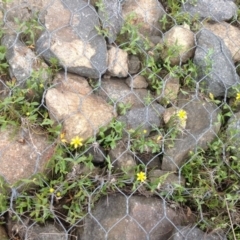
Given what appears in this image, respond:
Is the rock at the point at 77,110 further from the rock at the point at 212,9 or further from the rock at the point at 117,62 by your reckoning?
the rock at the point at 212,9

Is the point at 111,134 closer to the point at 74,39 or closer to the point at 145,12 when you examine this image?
the point at 74,39

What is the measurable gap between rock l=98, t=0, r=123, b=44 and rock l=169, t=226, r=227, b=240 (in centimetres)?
75

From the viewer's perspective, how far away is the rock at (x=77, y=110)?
154cm

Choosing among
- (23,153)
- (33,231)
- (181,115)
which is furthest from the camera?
(181,115)

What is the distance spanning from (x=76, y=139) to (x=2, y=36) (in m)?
0.49

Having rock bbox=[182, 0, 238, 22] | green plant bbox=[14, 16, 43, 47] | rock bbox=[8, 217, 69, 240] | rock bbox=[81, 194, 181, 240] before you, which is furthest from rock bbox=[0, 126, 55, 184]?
rock bbox=[182, 0, 238, 22]

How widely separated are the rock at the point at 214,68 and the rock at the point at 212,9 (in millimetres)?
164

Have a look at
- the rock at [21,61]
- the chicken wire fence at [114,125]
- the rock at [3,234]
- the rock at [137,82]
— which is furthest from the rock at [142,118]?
the rock at [3,234]

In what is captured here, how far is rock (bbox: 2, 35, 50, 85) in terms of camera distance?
5.17ft

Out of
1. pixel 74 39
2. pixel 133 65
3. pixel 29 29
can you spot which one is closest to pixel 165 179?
pixel 133 65

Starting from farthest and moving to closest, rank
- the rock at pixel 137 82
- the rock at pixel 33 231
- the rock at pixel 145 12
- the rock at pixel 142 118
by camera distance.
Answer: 1. the rock at pixel 145 12
2. the rock at pixel 137 82
3. the rock at pixel 142 118
4. the rock at pixel 33 231

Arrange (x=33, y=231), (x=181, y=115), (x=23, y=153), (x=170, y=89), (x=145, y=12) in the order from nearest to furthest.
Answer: (x=33, y=231) < (x=23, y=153) < (x=181, y=115) < (x=170, y=89) < (x=145, y=12)

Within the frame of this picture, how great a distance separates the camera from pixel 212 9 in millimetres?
1932

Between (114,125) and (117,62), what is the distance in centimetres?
27
